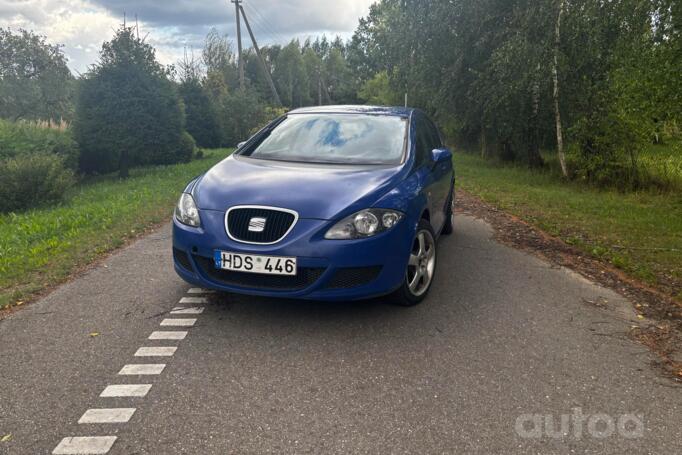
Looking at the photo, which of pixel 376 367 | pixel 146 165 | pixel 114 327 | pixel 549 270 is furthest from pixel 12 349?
pixel 146 165

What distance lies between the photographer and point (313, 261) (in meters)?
3.58

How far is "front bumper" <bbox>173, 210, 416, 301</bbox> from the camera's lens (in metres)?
3.59

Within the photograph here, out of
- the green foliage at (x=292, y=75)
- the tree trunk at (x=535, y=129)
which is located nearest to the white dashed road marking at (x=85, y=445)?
the tree trunk at (x=535, y=129)

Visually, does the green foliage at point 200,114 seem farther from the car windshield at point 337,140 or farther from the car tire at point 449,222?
the car windshield at point 337,140

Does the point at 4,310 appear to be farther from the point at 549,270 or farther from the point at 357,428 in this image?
the point at 549,270

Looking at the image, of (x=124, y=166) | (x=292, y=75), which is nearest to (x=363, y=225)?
(x=124, y=166)

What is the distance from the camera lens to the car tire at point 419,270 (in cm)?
418

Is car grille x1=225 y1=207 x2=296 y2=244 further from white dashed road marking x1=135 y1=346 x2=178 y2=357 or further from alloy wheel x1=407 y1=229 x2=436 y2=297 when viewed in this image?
alloy wheel x1=407 y1=229 x2=436 y2=297

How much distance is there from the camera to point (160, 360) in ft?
11.0

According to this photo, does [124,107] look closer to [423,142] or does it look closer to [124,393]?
[423,142]

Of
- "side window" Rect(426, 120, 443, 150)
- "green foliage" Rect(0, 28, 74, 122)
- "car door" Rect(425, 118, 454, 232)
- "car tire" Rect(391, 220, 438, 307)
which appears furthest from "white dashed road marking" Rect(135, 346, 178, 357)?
"green foliage" Rect(0, 28, 74, 122)

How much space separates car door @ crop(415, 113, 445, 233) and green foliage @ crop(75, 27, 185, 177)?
13.6 m

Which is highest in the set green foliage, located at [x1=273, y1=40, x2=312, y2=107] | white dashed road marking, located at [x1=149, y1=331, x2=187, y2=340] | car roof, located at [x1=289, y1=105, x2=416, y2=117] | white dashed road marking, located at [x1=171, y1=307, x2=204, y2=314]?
green foliage, located at [x1=273, y1=40, x2=312, y2=107]

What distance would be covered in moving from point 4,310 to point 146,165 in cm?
1700
